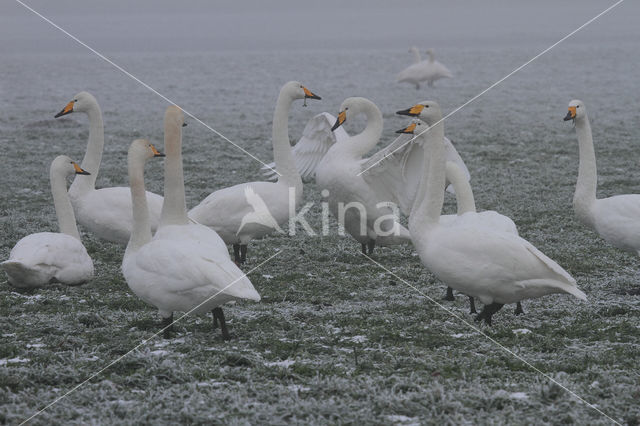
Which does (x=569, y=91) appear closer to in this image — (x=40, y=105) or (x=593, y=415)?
(x=40, y=105)

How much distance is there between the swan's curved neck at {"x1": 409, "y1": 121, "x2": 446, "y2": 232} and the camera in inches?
235

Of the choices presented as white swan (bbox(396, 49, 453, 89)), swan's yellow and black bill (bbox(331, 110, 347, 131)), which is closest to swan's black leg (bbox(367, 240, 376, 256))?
swan's yellow and black bill (bbox(331, 110, 347, 131))

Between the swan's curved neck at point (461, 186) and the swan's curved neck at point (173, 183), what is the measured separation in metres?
2.34

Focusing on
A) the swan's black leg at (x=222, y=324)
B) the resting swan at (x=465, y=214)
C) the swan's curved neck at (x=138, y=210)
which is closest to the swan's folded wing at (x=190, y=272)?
the swan's black leg at (x=222, y=324)

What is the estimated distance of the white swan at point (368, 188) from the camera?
8.05 metres

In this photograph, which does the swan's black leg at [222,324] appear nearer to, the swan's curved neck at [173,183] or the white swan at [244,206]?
the swan's curved neck at [173,183]

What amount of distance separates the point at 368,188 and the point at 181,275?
3.47 meters

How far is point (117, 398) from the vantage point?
4297mm

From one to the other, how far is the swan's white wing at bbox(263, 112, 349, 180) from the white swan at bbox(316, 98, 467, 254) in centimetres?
121

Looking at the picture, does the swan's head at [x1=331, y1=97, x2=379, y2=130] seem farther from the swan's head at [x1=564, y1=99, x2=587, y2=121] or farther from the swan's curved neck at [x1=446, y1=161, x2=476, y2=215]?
the swan's head at [x1=564, y1=99, x2=587, y2=121]

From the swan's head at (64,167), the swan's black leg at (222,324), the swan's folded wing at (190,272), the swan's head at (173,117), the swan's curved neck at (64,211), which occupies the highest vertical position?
the swan's head at (173,117)

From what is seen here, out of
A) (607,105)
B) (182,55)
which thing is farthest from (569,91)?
(182,55)

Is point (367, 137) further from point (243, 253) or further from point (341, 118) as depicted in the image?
point (243, 253)

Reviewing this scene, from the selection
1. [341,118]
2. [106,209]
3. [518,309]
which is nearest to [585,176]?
[518,309]
